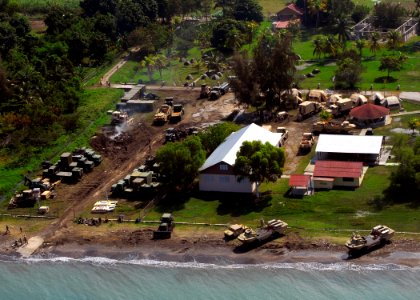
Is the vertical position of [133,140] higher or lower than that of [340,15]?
lower

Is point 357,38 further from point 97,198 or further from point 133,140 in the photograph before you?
point 97,198

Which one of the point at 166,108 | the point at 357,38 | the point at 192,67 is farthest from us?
the point at 357,38

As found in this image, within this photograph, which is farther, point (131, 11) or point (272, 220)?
point (131, 11)

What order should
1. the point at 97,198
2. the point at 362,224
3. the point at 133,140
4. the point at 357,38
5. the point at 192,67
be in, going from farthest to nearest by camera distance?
1. the point at 357,38
2. the point at 192,67
3. the point at 133,140
4. the point at 97,198
5. the point at 362,224

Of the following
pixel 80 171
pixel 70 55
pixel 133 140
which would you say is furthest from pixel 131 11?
pixel 80 171

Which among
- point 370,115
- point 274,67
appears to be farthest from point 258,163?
point 274,67

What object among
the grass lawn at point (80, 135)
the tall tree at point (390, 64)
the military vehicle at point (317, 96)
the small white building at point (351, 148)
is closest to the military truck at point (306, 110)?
the military vehicle at point (317, 96)

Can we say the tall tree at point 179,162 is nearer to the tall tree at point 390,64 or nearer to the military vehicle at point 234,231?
the military vehicle at point 234,231
